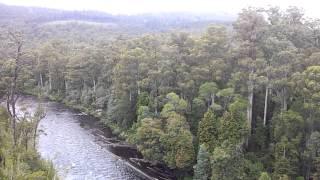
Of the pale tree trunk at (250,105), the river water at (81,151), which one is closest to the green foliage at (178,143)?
the river water at (81,151)

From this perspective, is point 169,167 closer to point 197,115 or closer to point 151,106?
Answer: point 197,115

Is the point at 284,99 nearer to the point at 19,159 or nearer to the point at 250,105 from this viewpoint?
the point at 250,105

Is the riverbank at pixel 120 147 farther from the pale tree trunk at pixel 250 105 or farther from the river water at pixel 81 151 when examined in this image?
the pale tree trunk at pixel 250 105

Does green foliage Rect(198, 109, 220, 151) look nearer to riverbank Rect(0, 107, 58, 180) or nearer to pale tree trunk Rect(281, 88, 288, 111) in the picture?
pale tree trunk Rect(281, 88, 288, 111)

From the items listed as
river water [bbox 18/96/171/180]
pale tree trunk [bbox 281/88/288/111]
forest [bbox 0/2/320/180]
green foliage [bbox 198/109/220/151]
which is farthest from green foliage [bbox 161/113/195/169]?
pale tree trunk [bbox 281/88/288/111]

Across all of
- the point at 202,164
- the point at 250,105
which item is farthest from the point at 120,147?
the point at 250,105
